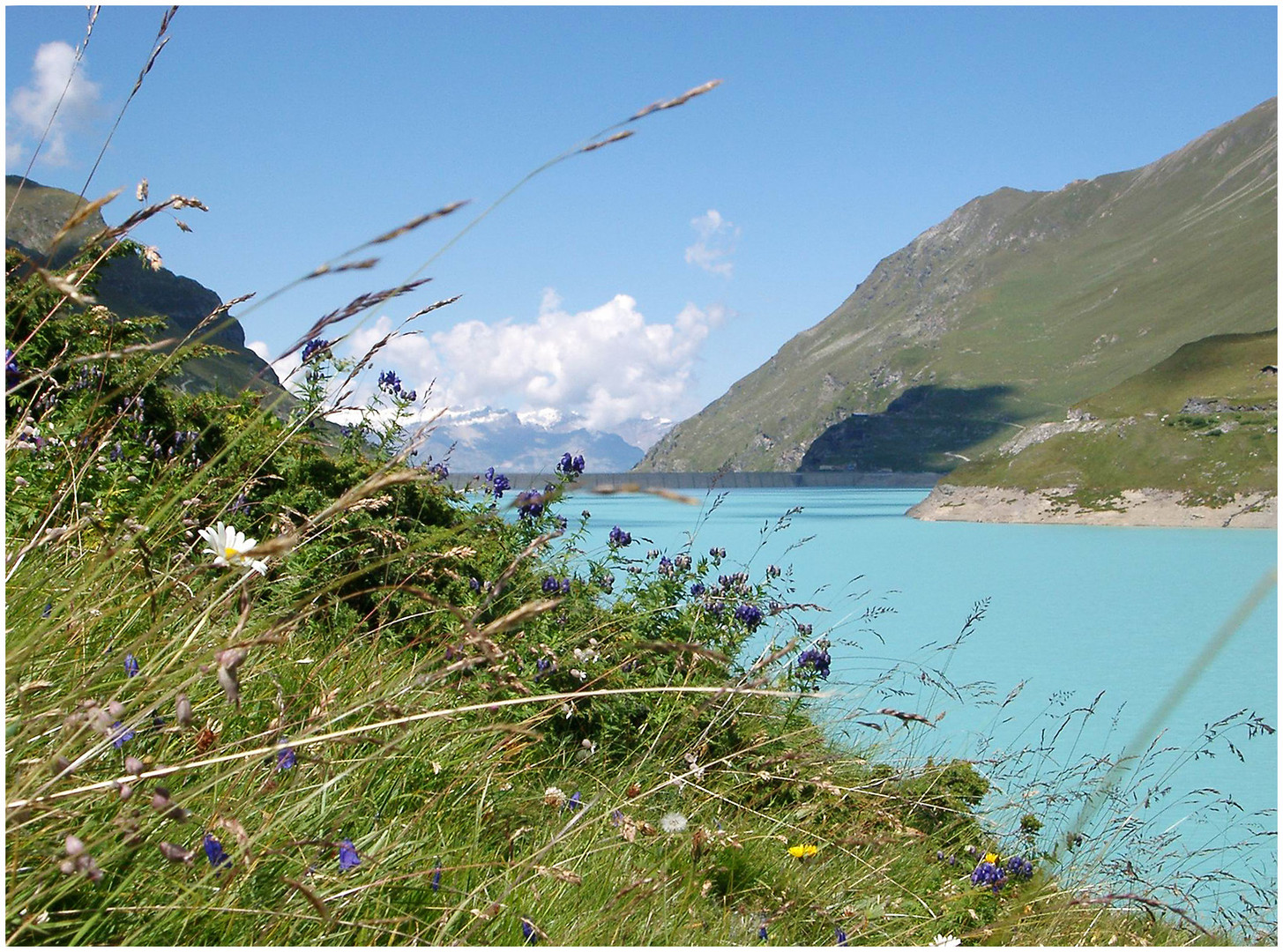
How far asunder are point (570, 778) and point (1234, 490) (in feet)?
251

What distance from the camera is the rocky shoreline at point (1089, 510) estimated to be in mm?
63156

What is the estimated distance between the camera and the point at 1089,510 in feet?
230

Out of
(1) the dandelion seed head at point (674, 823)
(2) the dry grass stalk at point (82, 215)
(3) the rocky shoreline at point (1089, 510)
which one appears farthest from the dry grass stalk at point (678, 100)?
(3) the rocky shoreline at point (1089, 510)

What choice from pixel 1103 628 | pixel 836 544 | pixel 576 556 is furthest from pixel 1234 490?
pixel 576 556

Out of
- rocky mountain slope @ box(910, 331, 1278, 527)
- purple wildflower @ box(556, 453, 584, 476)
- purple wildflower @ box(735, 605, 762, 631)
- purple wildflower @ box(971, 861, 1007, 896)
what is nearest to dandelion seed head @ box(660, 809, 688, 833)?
purple wildflower @ box(971, 861, 1007, 896)

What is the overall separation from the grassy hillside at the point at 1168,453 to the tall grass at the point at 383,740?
70646 mm

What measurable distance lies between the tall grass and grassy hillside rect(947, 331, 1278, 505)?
232 feet

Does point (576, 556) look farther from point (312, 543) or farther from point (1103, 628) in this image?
point (1103, 628)

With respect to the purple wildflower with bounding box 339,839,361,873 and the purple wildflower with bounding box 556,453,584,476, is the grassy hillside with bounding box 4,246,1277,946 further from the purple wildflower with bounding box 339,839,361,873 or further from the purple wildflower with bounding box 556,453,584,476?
the purple wildflower with bounding box 556,453,584,476

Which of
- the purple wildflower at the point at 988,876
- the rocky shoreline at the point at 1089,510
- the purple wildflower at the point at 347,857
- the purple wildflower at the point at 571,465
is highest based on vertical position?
the purple wildflower at the point at 571,465

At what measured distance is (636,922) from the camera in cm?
223

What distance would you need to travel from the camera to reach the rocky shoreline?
6316 cm

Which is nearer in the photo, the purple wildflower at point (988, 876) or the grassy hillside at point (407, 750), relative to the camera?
the grassy hillside at point (407, 750)

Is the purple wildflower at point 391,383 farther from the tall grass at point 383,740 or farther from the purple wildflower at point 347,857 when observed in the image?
the purple wildflower at point 347,857
